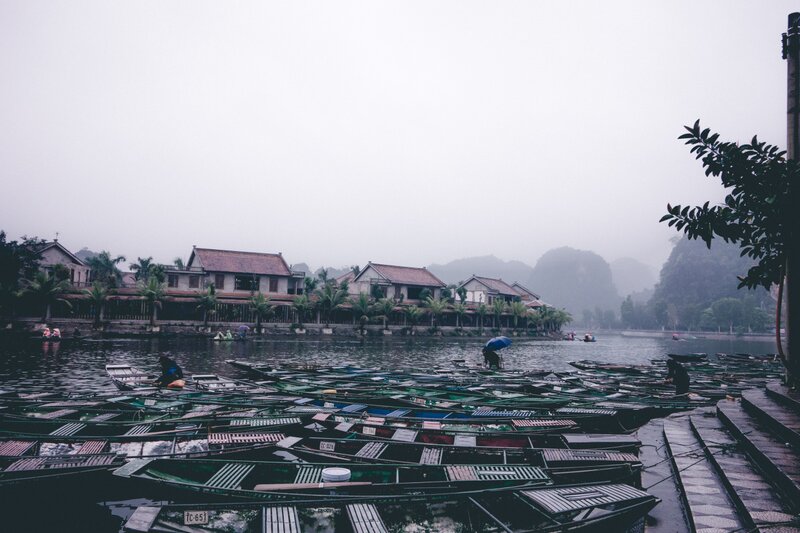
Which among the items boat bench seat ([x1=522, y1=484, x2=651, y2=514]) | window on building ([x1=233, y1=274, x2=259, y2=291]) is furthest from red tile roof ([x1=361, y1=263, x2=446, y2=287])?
boat bench seat ([x1=522, y1=484, x2=651, y2=514])

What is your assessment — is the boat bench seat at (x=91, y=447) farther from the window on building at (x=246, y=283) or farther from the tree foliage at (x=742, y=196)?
the window on building at (x=246, y=283)

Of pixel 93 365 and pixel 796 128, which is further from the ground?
pixel 796 128

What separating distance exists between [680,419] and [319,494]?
829 cm

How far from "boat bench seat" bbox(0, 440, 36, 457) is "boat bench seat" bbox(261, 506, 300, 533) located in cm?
481

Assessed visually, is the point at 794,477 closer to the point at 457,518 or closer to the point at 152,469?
the point at 457,518

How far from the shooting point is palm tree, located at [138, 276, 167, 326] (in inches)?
1542

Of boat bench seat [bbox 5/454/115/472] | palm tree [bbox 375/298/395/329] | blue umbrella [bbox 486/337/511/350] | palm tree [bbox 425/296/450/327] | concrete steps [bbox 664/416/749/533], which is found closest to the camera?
concrete steps [bbox 664/416/749/533]

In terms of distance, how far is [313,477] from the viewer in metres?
6.41

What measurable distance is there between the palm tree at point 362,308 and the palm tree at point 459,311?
11.8 m

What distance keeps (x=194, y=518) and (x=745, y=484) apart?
649 cm

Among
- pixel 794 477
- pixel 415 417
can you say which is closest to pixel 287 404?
pixel 415 417

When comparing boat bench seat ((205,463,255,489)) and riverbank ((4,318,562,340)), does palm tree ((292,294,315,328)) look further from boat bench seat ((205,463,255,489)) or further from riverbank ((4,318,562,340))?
boat bench seat ((205,463,255,489))

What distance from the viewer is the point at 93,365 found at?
74.4 ft

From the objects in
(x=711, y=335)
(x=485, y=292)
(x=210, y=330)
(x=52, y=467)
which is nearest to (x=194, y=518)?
(x=52, y=467)
